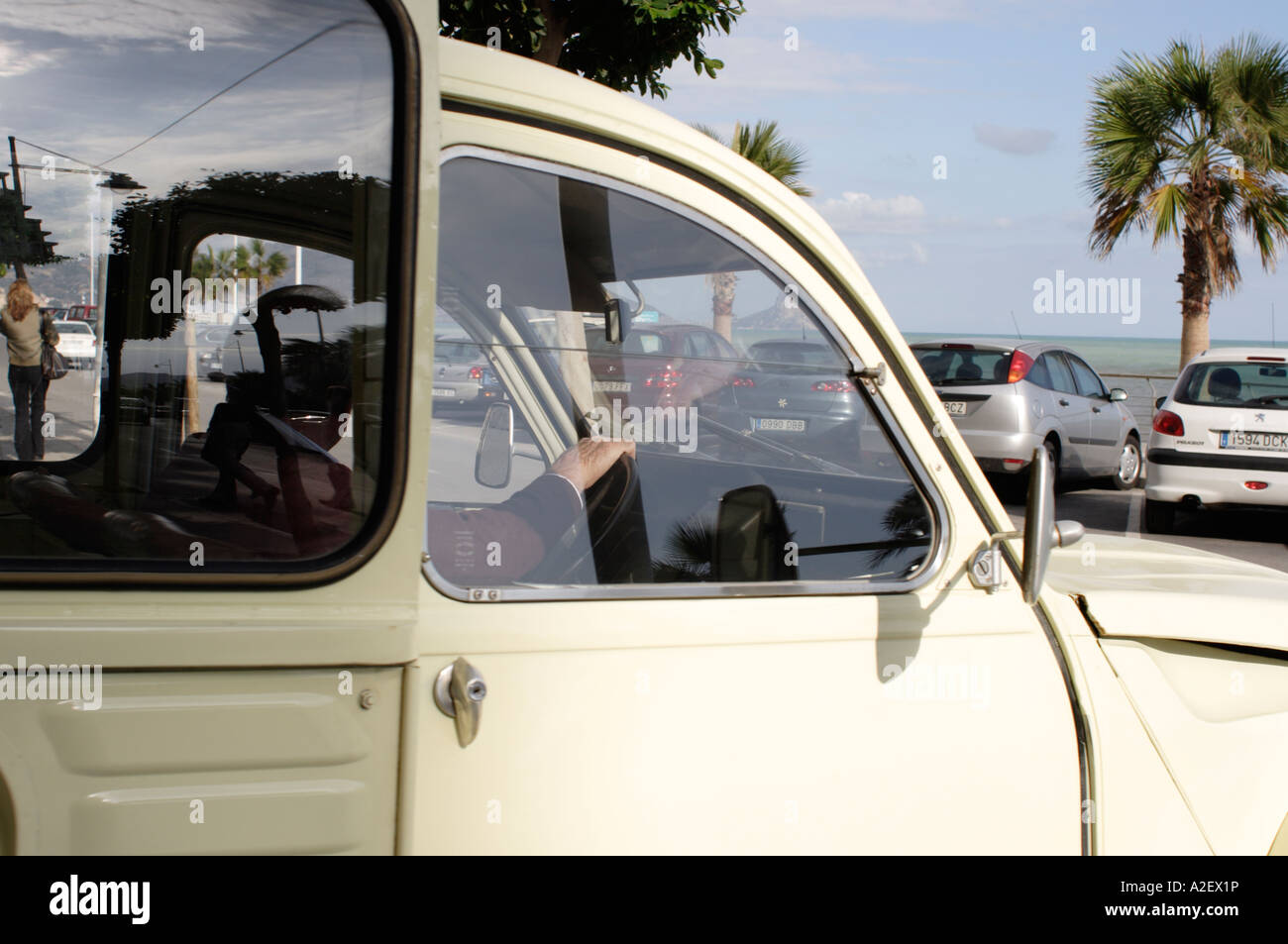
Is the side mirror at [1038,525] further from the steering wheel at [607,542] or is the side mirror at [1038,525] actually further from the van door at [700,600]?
the steering wheel at [607,542]

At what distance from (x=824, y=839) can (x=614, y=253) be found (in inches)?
39.0

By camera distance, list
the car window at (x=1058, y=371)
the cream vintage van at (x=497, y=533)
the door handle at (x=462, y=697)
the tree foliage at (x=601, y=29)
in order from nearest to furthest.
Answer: the cream vintage van at (x=497, y=533), the door handle at (x=462, y=697), the tree foliage at (x=601, y=29), the car window at (x=1058, y=371)

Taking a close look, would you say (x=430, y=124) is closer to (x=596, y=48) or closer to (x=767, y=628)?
(x=767, y=628)

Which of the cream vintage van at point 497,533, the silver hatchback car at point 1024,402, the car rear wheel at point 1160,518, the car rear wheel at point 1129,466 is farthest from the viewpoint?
the car rear wheel at point 1129,466

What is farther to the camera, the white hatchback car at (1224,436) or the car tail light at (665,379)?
the white hatchback car at (1224,436)

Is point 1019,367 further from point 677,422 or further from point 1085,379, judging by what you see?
point 677,422

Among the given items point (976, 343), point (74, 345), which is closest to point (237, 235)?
point (74, 345)

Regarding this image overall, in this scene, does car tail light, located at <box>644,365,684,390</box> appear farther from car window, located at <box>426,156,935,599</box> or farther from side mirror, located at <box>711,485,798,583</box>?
side mirror, located at <box>711,485,798,583</box>

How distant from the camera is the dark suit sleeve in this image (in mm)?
1646

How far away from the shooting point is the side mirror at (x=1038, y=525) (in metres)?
1.73

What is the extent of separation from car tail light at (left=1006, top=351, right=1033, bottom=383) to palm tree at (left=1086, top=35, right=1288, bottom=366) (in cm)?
499

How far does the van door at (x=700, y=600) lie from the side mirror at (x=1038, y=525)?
12cm

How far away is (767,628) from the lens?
1746 millimetres

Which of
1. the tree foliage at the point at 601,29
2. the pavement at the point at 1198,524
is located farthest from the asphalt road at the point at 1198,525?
the tree foliage at the point at 601,29
